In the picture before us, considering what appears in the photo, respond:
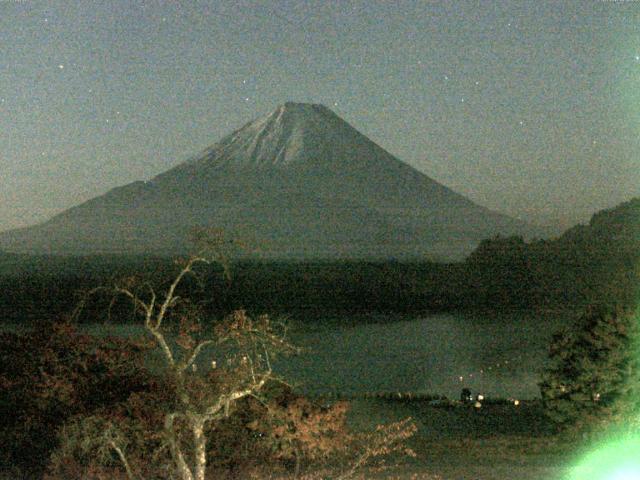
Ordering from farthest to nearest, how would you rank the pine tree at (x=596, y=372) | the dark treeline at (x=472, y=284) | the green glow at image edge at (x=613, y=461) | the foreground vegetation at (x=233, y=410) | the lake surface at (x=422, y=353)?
the dark treeline at (x=472, y=284) → the lake surface at (x=422, y=353) → the pine tree at (x=596, y=372) → the green glow at image edge at (x=613, y=461) → the foreground vegetation at (x=233, y=410)

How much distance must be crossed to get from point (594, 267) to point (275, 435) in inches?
2020

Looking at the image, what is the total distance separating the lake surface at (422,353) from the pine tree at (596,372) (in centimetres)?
347

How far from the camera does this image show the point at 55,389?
8719mm

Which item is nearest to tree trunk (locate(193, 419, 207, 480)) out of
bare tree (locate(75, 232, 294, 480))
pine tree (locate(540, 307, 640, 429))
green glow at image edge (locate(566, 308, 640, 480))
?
bare tree (locate(75, 232, 294, 480))

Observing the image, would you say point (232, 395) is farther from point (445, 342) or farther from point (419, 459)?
point (445, 342)

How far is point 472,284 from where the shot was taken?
5800 centimetres

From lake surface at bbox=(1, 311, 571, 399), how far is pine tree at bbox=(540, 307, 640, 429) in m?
3.47

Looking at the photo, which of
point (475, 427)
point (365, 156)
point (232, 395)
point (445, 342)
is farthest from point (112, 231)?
point (232, 395)

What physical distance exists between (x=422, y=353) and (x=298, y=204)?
86376mm

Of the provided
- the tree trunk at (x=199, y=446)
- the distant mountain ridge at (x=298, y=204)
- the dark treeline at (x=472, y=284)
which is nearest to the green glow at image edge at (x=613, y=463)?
the tree trunk at (x=199, y=446)

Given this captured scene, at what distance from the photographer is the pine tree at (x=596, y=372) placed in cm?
1100

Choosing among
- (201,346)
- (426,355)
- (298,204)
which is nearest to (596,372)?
(201,346)

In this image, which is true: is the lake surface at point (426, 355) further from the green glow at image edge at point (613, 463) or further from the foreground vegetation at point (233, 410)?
the green glow at image edge at point (613, 463)

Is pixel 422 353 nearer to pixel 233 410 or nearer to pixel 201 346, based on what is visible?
pixel 233 410
